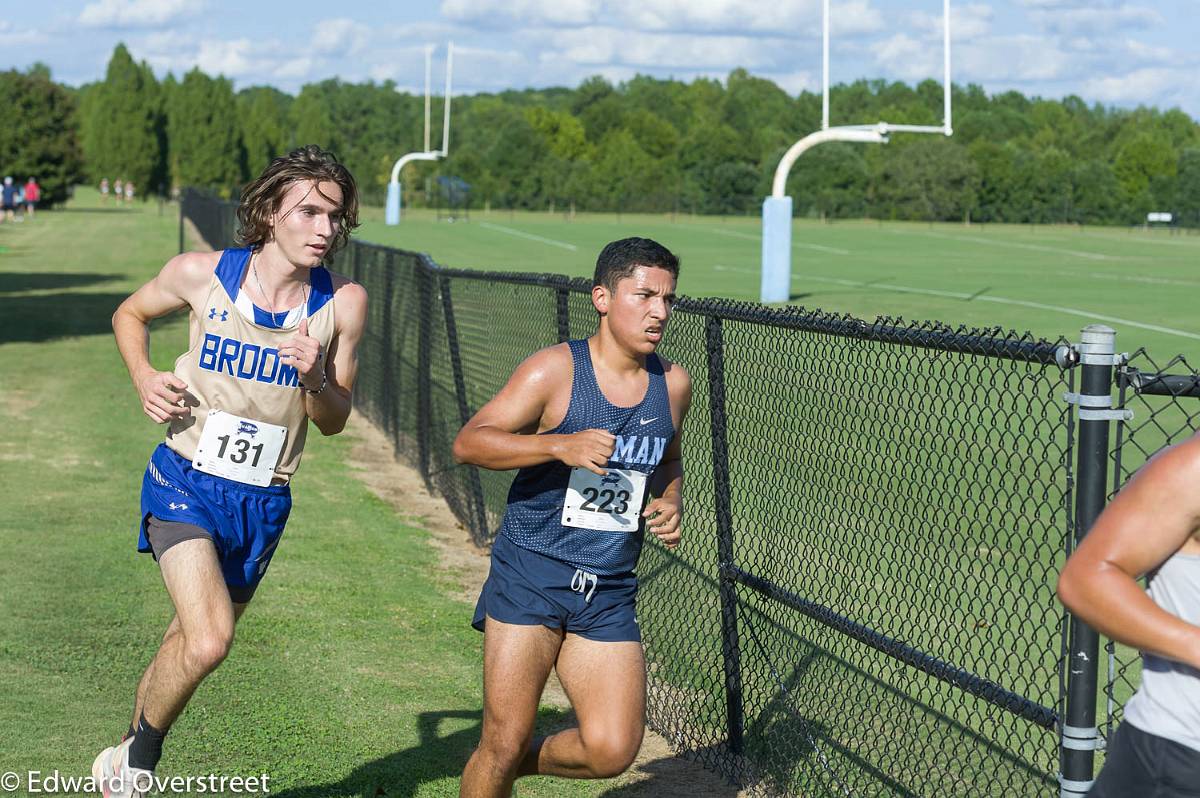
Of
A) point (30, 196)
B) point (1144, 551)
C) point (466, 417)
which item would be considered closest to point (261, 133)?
point (30, 196)

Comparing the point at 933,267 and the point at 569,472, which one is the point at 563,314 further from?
the point at 933,267

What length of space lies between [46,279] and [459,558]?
1090 inches

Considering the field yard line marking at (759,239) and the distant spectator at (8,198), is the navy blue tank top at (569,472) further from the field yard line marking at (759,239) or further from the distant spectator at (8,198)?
the distant spectator at (8,198)

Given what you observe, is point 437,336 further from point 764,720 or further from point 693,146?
point 693,146

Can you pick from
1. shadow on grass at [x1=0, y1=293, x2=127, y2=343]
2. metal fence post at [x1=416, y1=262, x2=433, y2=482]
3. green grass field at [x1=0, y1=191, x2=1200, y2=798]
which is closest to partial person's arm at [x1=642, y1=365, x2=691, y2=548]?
green grass field at [x1=0, y1=191, x2=1200, y2=798]

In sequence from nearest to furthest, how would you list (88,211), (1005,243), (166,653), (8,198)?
1. (166,653)
2. (1005,243)
3. (8,198)
4. (88,211)

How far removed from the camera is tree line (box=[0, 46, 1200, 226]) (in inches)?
3681

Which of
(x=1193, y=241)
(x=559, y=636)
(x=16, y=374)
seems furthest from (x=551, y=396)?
(x=1193, y=241)

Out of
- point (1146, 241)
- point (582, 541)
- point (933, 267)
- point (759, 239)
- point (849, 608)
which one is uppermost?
point (1146, 241)

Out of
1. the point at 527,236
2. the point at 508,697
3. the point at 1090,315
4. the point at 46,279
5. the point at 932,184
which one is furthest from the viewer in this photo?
the point at 932,184

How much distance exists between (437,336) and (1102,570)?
11.4 metres

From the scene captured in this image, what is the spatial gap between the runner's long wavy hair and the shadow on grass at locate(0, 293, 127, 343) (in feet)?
59.1

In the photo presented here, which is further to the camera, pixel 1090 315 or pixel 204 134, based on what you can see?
pixel 204 134

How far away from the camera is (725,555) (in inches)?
241
